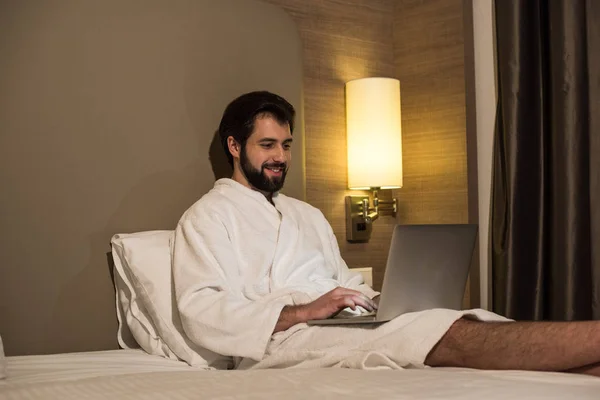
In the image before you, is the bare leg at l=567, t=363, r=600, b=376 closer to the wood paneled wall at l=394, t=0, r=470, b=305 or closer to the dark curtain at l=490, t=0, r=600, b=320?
the dark curtain at l=490, t=0, r=600, b=320

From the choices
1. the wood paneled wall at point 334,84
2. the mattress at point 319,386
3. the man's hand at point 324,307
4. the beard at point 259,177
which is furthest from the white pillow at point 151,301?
the wood paneled wall at point 334,84

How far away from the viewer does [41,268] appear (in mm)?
2270

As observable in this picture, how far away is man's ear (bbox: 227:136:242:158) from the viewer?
104 inches

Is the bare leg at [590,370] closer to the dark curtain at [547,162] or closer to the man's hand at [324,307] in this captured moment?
the man's hand at [324,307]

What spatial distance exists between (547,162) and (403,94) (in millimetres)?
762

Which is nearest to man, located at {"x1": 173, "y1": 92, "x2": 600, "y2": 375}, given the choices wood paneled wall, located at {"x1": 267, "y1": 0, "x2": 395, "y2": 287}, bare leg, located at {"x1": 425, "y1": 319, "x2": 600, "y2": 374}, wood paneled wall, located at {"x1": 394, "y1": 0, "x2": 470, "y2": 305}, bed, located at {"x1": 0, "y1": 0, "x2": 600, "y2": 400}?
bare leg, located at {"x1": 425, "y1": 319, "x2": 600, "y2": 374}

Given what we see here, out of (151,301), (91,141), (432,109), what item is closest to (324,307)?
(151,301)

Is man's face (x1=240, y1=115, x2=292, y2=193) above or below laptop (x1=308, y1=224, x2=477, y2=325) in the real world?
above

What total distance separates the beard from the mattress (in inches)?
39.5

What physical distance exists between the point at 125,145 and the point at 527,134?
→ 4.96 ft

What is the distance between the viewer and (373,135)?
3.08m

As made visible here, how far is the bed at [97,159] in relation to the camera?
2.24 m

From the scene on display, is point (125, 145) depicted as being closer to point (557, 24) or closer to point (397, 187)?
point (397, 187)

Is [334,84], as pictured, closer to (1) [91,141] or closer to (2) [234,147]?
(2) [234,147]
